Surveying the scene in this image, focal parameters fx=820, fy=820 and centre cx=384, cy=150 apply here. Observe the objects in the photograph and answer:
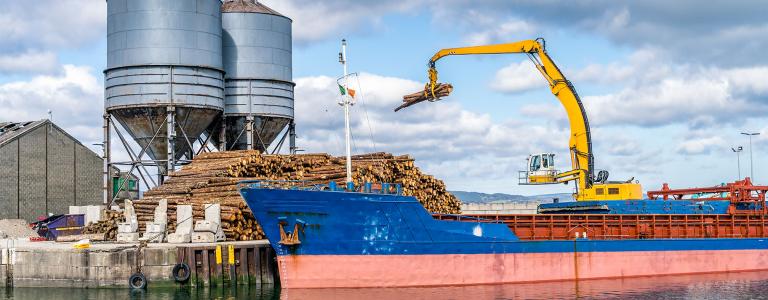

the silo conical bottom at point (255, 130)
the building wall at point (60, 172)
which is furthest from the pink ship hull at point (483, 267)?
the building wall at point (60, 172)

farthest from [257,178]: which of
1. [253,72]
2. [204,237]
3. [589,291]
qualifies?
[253,72]

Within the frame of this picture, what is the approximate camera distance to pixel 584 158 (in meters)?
33.4

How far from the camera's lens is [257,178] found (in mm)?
32188

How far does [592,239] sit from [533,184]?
5.20 m

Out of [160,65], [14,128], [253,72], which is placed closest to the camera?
[160,65]

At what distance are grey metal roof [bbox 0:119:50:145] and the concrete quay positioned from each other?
1917 centimetres

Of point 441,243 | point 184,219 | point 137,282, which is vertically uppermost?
point 184,219

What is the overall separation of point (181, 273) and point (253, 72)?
18.9 meters

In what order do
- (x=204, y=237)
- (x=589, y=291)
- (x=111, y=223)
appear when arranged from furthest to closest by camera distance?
(x=111, y=223) < (x=204, y=237) < (x=589, y=291)

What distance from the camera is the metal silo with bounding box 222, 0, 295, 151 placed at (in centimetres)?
4488

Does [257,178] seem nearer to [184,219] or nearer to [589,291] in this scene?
[184,219]

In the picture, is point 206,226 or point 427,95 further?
point 427,95

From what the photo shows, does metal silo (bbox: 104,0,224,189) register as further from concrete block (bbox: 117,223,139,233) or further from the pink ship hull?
the pink ship hull

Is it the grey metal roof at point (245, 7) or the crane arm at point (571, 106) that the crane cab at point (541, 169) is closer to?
the crane arm at point (571, 106)
